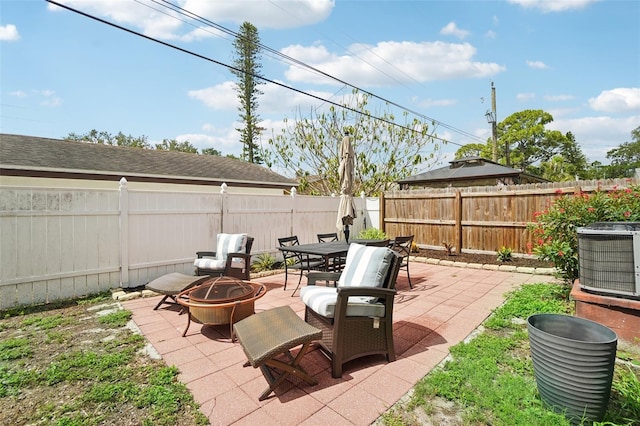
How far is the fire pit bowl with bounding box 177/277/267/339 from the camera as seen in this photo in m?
3.15

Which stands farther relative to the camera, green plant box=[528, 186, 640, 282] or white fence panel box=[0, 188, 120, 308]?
white fence panel box=[0, 188, 120, 308]

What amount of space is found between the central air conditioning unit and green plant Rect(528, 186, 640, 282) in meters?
0.89

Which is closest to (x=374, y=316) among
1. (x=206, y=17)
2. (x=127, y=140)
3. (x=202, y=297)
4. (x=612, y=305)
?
(x=202, y=297)

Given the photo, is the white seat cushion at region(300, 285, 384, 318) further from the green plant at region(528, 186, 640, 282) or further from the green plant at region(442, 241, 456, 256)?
the green plant at region(442, 241, 456, 256)

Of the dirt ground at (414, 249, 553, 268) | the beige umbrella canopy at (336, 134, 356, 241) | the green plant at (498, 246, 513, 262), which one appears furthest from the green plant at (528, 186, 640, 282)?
the beige umbrella canopy at (336, 134, 356, 241)

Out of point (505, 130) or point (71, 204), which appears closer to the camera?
point (71, 204)

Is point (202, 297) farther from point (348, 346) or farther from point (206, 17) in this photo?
point (206, 17)

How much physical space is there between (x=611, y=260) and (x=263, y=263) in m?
5.72

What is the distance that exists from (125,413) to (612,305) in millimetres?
4397

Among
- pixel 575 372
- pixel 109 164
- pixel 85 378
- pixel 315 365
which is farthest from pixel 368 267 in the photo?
pixel 109 164

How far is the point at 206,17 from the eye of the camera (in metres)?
6.12

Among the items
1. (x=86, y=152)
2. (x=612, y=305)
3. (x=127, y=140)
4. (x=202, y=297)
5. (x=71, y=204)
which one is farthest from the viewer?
(x=127, y=140)

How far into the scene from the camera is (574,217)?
4180 mm

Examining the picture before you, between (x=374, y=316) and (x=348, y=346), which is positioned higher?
(x=374, y=316)
